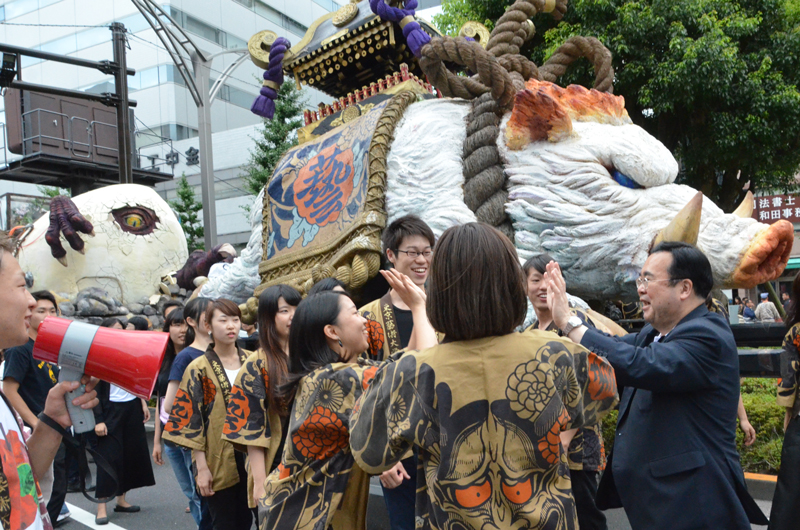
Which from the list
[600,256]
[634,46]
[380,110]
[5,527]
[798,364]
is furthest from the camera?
[634,46]

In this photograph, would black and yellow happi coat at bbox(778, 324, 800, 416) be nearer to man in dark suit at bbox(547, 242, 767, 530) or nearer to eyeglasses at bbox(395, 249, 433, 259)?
man in dark suit at bbox(547, 242, 767, 530)

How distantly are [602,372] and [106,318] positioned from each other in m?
8.10

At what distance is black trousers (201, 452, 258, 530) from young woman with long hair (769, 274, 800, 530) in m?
2.13

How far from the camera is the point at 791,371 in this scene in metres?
2.69

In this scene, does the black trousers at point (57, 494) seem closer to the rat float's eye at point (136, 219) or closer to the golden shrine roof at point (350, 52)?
the golden shrine roof at point (350, 52)

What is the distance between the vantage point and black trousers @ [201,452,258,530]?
3.11 meters

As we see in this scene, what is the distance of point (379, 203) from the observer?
4.68 meters

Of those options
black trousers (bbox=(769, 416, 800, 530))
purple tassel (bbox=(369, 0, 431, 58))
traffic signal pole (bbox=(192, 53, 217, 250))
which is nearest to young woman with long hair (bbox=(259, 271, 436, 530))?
black trousers (bbox=(769, 416, 800, 530))

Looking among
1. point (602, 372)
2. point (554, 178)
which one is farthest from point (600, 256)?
point (602, 372)

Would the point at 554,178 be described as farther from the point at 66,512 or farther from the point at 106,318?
the point at 106,318

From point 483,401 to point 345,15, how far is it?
15.9 ft

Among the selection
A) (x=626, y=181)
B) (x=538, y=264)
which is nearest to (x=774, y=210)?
(x=626, y=181)

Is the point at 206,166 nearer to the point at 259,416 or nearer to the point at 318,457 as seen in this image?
the point at 259,416

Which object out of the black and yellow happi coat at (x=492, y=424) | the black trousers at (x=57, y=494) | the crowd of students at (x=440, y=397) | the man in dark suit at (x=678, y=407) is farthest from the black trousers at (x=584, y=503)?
the black trousers at (x=57, y=494)
